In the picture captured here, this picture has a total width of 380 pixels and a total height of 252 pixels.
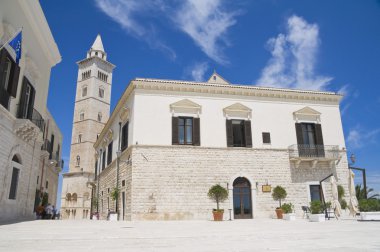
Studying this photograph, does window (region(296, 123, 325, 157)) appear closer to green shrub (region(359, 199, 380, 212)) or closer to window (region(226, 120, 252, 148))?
window (region(226, 120, 252, 148))

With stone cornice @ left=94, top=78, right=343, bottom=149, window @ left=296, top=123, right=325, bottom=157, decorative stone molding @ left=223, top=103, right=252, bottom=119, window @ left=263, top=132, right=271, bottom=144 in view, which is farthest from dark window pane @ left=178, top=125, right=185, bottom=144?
window @ left=296, top=123, right=325, bottom=157

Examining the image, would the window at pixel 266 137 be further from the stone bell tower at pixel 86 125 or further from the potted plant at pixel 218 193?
the stone bell tower at pixel 86 125

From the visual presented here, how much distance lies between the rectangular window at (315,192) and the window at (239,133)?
5138 millimetres

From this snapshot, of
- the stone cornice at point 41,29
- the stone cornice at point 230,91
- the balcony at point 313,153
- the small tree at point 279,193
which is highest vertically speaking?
the stone cornice at point 41,29

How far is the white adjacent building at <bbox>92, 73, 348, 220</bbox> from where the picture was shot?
18.1 m

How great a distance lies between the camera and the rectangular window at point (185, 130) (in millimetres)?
19391

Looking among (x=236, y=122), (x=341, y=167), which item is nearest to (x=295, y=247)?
(x=236, y=122)

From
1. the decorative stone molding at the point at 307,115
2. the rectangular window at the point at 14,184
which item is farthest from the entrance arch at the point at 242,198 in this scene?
the rectangular window at the point at 14,184

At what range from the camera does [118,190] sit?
20.2 meters

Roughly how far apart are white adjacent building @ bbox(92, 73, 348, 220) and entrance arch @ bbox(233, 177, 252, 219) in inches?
2.4

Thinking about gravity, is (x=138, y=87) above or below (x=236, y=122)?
above

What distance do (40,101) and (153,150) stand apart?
7.11 m

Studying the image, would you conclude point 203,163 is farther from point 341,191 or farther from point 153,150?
point 341,191

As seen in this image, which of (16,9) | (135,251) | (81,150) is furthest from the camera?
(81,150)
